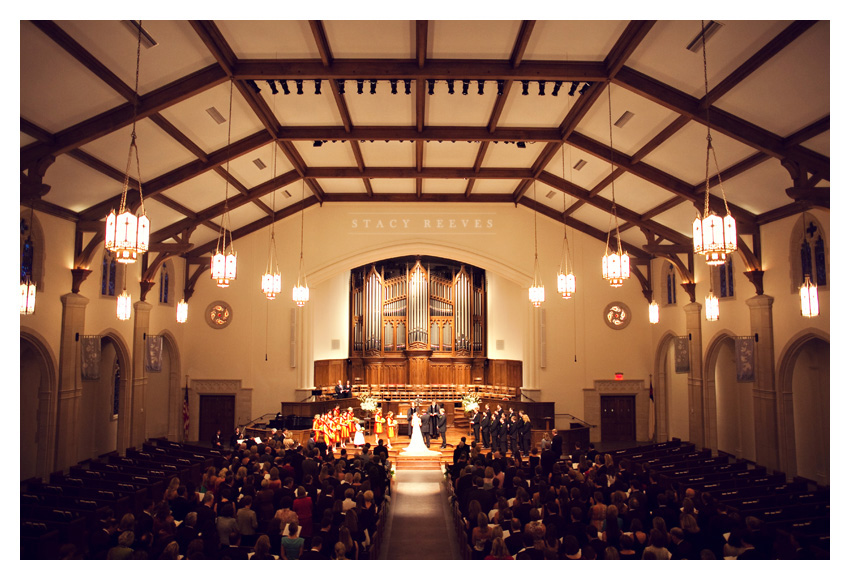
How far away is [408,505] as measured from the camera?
1166 centimetres

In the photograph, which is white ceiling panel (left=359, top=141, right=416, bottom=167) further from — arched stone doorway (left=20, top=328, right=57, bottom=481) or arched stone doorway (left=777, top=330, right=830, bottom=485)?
arched stone doorway (left=777, top=330, right=830, bottom=485)

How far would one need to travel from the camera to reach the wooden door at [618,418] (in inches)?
762

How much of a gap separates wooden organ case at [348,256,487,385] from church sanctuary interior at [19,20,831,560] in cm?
9

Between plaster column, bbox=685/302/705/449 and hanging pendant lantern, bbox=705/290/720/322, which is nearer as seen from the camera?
hanging pendant lantern, bbox=705/290/720/322

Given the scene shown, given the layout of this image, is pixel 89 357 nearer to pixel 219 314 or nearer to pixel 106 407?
pixel 106 407

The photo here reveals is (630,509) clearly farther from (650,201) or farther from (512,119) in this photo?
(650,201)

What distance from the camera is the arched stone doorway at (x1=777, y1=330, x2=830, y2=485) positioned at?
12.6m

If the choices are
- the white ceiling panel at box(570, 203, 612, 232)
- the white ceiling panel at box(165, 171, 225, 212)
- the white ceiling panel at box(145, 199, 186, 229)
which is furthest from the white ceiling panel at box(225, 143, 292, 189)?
the white ceiling panel at box(570, 203, 612, 232)

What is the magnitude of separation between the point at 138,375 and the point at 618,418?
597 inches

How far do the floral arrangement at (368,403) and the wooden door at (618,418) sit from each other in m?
7.74

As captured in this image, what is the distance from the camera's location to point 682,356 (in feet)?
54.4

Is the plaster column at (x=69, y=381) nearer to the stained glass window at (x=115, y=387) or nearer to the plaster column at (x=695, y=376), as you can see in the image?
the stained glass window at (x=115, y=387)

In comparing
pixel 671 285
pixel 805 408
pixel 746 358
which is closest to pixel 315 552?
pixel 746 358
